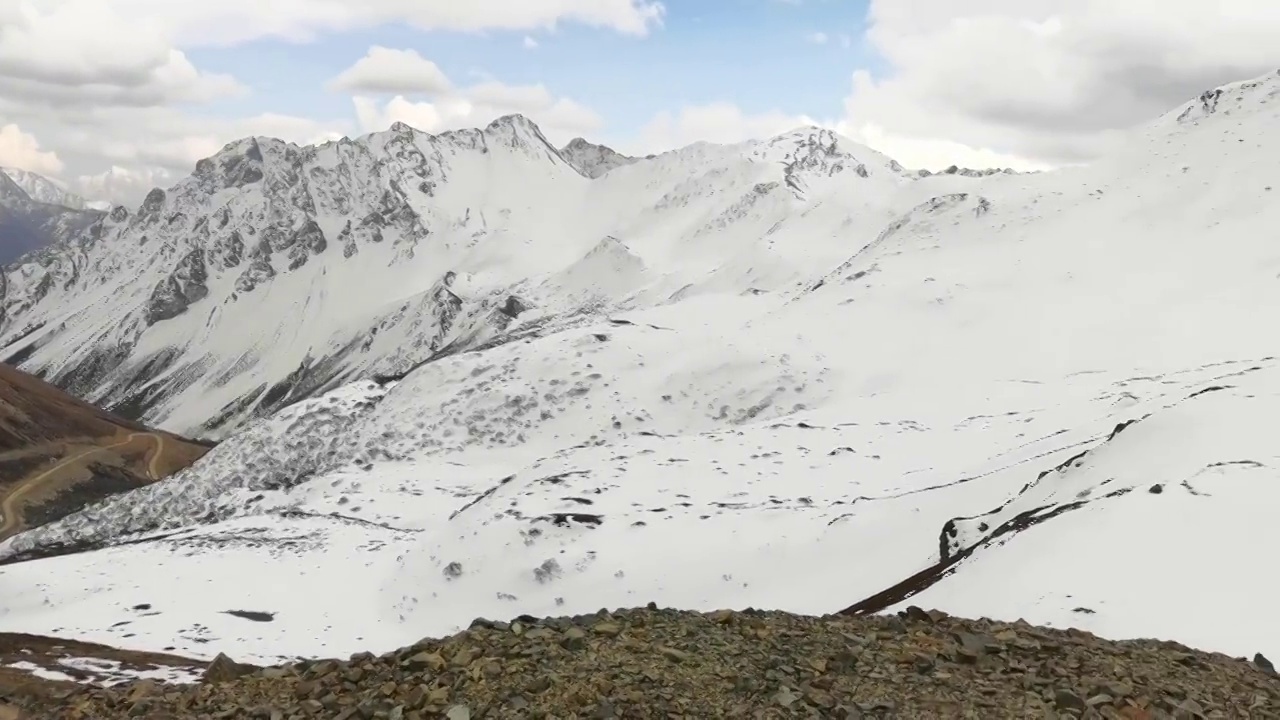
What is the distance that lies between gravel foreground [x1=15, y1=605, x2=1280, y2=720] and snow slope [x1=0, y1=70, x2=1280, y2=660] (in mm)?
3226

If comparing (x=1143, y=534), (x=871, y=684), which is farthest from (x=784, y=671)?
(x=1143, y=534)

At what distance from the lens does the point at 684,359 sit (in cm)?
7356

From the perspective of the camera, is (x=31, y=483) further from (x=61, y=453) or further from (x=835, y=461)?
(x=835, y=461)

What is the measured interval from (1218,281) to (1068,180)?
1557 inches

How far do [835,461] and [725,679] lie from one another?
33.1 metres

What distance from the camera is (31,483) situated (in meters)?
106

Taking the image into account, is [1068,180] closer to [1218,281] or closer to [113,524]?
[1218,281]

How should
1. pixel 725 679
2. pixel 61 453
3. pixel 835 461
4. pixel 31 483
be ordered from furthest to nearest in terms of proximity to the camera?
pixel 61 453 → pixel 31 483 → pixel 835 461 → pixel 725 679

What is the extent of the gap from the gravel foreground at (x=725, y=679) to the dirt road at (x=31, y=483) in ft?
332

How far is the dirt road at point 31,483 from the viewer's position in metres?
92.8

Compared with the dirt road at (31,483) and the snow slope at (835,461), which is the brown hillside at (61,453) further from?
the snow slope at (835,461)

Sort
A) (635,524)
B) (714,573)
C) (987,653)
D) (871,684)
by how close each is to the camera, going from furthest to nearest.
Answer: (635,524)
(714,573)
(987,653)
(871,684)

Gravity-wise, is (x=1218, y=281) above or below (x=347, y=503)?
above

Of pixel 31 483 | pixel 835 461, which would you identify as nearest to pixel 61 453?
pixel 31 483
